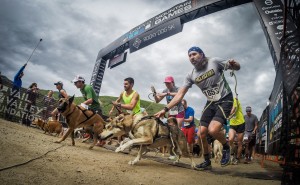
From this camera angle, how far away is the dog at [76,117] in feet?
19.1

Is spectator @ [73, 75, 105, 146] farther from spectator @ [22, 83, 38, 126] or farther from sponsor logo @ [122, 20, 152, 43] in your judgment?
sponsor logo @ [122, 20, 152, 43]

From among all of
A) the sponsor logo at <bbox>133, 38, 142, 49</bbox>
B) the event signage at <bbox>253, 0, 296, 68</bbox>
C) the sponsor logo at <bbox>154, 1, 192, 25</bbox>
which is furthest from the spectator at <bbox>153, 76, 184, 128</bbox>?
the sponsor logo at <bbox>133, 38, 142, 49</bbox>

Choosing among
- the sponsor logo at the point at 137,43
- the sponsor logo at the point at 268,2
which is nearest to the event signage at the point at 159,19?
the sponsor logo at the point at 137,43

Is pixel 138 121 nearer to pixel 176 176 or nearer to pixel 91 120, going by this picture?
pixel 176 176

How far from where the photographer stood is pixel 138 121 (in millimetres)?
4441

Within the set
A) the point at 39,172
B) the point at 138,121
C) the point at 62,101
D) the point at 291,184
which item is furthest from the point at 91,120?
the point at 291,184

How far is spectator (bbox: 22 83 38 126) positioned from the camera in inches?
412

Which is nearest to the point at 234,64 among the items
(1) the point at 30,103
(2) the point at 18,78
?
(2) the point at 18,78

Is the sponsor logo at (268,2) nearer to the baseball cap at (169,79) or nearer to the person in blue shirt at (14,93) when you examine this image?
the baseball cap at (169,79)

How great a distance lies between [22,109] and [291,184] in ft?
37.1

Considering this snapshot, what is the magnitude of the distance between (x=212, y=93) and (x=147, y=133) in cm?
158

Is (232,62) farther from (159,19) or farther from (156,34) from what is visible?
(159,19)

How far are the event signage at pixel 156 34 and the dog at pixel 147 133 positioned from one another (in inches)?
485

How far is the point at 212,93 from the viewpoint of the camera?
14.1 ft
